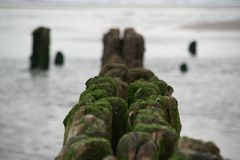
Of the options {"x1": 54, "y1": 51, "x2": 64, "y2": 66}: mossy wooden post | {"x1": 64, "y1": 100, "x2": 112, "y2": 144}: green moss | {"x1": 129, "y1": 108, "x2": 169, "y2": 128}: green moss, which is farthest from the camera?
{"x1": 54, "y1": 51, "x2": 64, "y2": 66}: mossy wooden post

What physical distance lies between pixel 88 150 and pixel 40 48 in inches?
1349

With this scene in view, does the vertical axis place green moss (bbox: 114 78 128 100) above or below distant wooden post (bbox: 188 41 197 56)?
above

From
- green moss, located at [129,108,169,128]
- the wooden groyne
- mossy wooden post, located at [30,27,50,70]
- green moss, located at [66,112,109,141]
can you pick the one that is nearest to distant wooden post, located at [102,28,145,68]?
the wooden groyne

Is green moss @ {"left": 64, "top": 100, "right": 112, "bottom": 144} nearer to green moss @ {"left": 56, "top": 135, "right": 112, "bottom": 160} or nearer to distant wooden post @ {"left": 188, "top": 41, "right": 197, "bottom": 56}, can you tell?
green moss @ {"left": 56, "top": 135, "right": 112, "bottom": 160}

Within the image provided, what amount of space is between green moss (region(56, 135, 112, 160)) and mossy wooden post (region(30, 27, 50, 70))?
32.3 m

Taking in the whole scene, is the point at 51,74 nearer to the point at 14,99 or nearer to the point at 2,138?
the point at 14,99

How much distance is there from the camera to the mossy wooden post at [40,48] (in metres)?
39.2

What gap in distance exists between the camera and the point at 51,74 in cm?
4484

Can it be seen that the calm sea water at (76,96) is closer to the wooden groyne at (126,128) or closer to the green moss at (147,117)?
the wooden groyne at (126,128)

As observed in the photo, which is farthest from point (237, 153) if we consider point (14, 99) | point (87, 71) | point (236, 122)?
point (87, 71)

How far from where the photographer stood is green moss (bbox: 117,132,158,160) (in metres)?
6.67

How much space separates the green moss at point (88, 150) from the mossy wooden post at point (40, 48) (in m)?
32.3

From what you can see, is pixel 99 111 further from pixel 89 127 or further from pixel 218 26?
pixel 218 26

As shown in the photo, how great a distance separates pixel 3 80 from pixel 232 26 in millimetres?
83930
